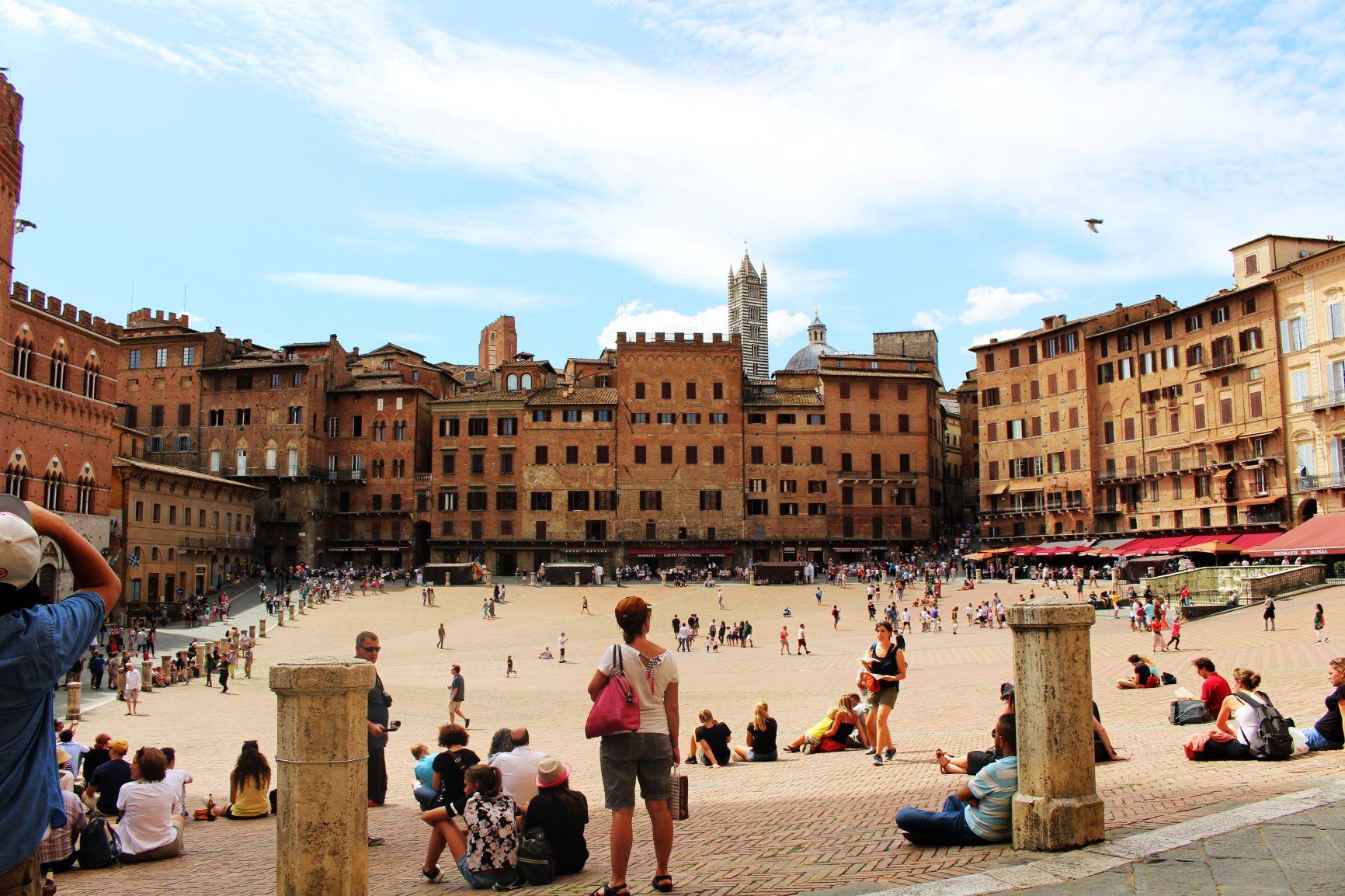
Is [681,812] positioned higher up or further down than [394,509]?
further down

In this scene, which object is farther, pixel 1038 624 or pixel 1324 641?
pixel 1324 641

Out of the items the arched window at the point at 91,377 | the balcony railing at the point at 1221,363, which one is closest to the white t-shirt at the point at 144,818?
the arched window at the point at 91,377

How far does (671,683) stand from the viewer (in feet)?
20.4

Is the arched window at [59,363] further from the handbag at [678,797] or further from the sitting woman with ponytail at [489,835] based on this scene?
the handbag at [678,797]

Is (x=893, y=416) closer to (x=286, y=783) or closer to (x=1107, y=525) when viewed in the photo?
(x=1107, y=525)

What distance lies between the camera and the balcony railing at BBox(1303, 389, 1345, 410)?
46031 millimetres

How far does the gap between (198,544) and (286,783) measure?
58924mm

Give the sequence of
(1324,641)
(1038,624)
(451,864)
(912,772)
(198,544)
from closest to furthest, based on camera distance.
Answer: (1038,624), (451,864), (912,772), (1324,641), (198,544)

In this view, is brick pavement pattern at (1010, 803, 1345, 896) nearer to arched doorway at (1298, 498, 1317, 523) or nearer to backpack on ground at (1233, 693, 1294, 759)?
backpack on ground at (1233, 693, 1294, 759)

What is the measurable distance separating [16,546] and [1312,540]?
47.6m

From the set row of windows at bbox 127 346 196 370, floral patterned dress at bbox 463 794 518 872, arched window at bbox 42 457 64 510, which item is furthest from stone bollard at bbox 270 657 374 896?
row of windows at bbox 127 346 196 370

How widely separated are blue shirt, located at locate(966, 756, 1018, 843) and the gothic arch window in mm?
42227

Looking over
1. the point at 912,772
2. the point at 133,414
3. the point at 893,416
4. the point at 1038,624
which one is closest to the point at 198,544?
the point at 133,414

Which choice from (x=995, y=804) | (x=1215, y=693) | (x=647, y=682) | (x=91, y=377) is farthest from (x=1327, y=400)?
(x=91, y=377)
